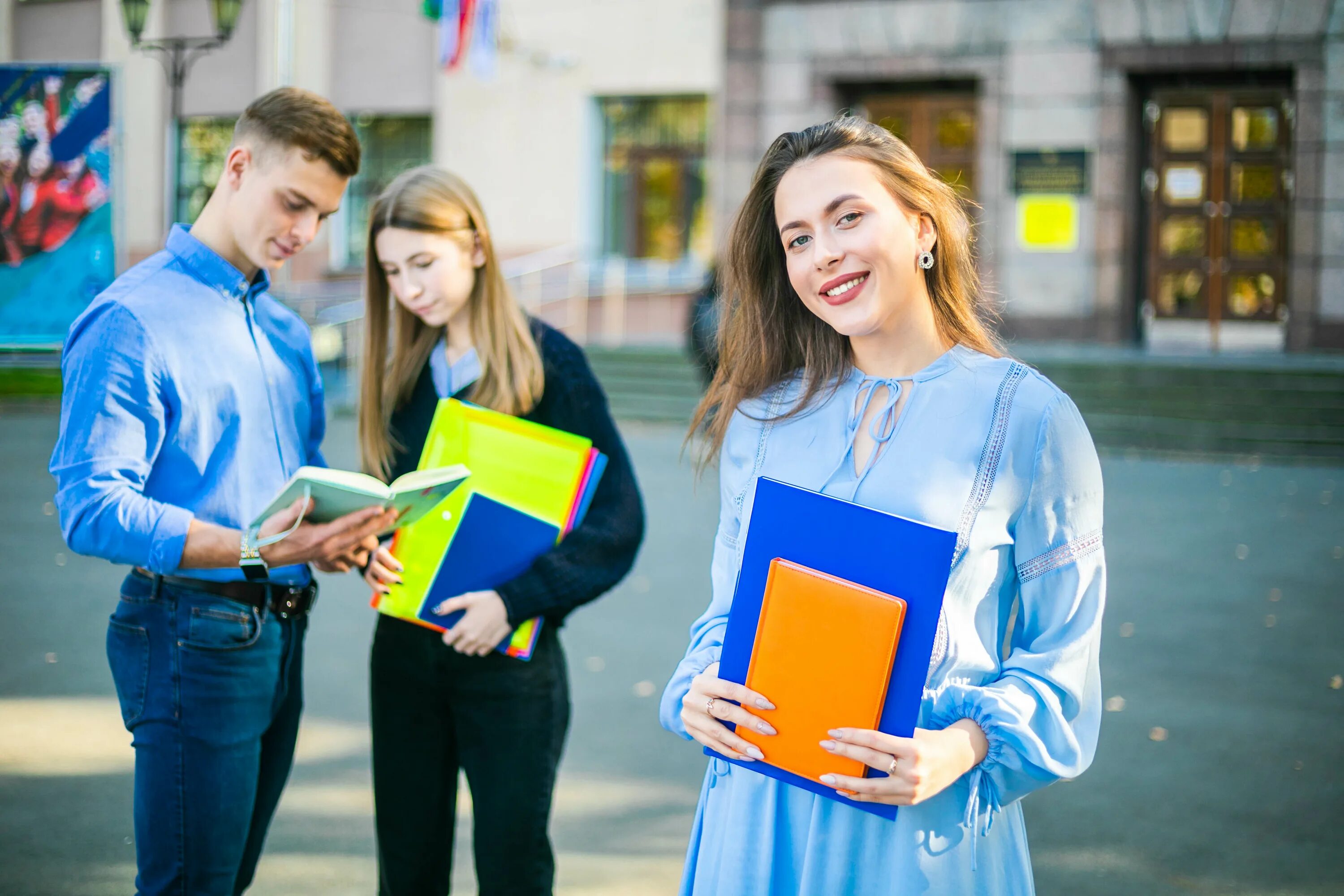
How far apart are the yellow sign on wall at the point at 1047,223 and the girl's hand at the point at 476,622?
1597 centimetres

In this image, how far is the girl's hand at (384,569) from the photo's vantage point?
8.78 feet

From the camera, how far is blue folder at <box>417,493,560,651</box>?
106 inches

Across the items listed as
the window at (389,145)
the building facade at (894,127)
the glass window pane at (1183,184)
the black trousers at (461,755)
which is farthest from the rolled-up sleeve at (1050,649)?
the window at (389,145)

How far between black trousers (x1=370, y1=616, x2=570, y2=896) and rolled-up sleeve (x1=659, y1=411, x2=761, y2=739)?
88cm

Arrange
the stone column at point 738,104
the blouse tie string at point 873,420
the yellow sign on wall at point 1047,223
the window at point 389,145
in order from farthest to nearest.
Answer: the window at point 389,145 → the stone column at point 738,104 → the yellow sign on wall at point 1047,223 → the blouse tie string at point 873,420

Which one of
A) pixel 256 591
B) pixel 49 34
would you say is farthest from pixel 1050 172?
pixel 256 591

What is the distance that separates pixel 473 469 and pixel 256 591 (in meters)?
0.50

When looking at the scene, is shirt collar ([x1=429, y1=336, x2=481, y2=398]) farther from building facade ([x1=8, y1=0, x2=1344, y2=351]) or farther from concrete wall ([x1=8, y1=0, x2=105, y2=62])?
building facade ([x1=8, y1=0, x2=1344, y2=351])

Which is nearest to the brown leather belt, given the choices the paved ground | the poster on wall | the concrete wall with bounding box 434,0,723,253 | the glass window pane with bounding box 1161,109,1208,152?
the paved ground

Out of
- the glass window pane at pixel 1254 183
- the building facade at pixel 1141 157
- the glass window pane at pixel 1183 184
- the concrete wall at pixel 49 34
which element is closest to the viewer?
the concrete wall at pixel 49 34

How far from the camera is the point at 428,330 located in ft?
9.73

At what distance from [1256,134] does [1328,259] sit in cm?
197

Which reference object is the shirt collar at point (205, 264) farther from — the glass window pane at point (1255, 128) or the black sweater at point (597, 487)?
the glass window pane at point (1255, 128)

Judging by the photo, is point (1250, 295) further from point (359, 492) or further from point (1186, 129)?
point (359, 492)
